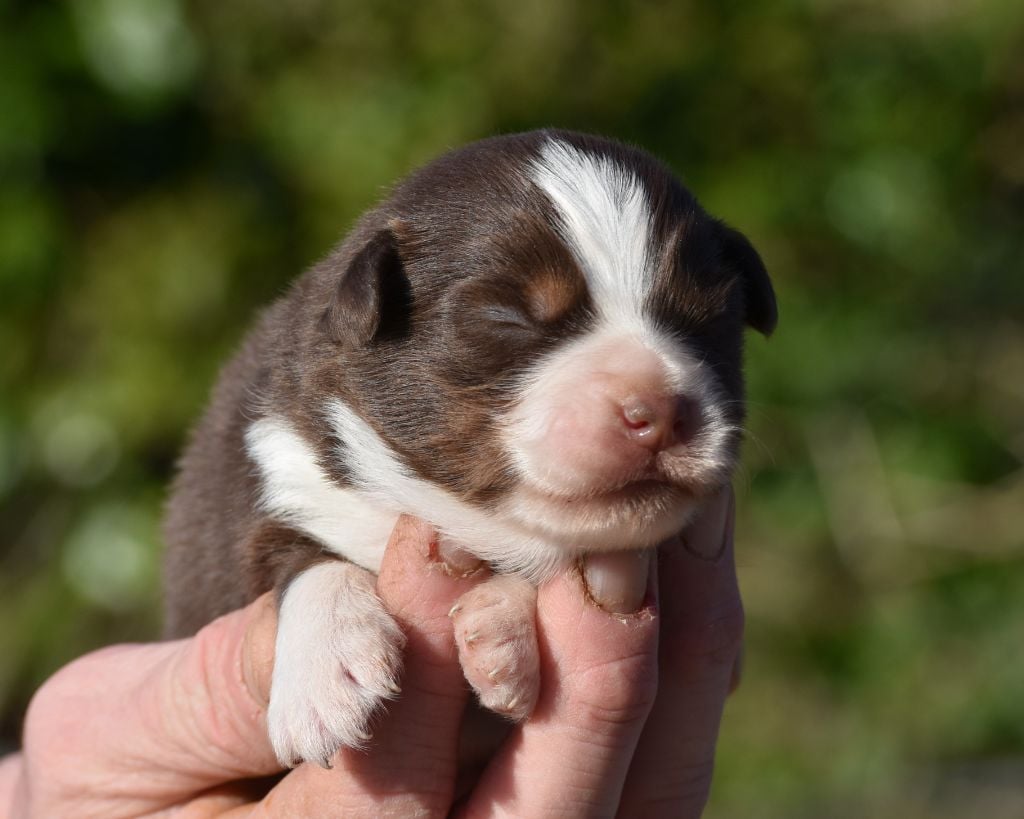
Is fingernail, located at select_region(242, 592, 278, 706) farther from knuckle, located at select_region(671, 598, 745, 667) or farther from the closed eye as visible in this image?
knuckle, located at select_region(671, 598, 745, 667)

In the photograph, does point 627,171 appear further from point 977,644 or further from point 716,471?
point 977,644

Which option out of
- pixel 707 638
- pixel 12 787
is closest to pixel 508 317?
pixel 707 638

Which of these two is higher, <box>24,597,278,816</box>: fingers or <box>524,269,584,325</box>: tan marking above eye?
<box>524,269,584,325</box>: tan marking above eye

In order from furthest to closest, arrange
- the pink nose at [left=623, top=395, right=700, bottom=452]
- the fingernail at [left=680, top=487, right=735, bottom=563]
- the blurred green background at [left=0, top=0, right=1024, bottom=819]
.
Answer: the blurred green background at [left=0, top=0, right=1024, bottom=819] < the fingernail at [left=680, top=487, right=735, bottom=563] < the pink nose at [left=623, top=395, right=700, bottom=452]

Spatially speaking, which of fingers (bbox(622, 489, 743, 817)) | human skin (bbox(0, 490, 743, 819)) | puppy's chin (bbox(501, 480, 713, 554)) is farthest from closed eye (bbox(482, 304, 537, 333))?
fingers (bbox(622, 489, 743, 817))

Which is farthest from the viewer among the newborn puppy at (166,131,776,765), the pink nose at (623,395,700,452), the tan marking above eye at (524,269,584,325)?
the tan marking above eye at (524,269,584,325)

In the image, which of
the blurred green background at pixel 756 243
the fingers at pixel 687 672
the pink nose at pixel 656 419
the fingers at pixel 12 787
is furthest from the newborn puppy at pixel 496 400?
the blurred green background at pixel 756 243

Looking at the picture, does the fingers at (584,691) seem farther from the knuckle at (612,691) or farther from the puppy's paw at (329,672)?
the puppy's paw at (329,672)

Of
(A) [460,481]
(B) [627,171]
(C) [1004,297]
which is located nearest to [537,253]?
(B) [627,171]

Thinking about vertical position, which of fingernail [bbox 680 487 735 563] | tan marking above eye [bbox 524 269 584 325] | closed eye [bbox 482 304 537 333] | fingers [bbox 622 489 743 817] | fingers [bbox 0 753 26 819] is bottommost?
fingers [bbox 0 753 26 819]
